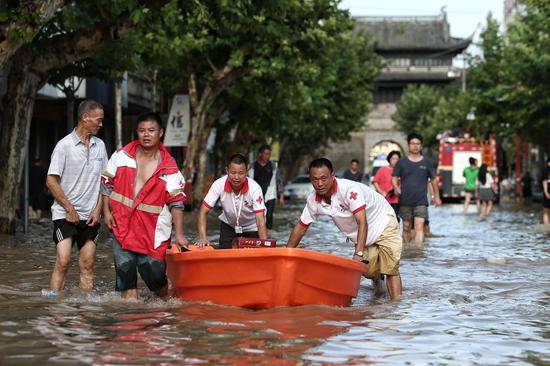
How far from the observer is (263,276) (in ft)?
34.9

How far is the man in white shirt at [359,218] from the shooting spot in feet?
36.5

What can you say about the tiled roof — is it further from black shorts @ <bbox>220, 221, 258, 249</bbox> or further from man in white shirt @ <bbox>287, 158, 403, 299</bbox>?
man in white shirt @ <bbox>287, 158, 403, 299</bbox>

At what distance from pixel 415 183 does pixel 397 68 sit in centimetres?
8198

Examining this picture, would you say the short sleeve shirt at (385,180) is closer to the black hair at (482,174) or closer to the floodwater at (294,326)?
the floodwater at (294,326)

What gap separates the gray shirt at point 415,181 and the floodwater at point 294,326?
2.41m

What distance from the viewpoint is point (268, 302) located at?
10797mm

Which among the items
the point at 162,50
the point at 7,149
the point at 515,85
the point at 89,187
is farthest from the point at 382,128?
the point at 89,187

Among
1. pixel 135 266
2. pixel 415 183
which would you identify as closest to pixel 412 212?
pixel 415 183

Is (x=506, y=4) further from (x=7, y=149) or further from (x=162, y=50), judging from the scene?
(x=7, y=149)

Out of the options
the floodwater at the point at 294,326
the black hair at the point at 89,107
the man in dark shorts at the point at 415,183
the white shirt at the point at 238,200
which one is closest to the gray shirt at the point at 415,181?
the man in dark shorts at the point at 415,183

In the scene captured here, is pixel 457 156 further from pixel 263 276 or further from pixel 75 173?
pixel 263 276

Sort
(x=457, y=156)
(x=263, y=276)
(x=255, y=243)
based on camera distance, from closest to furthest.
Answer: (x=263, y=276)
(x=255, y=243)
(x=457, y=156)

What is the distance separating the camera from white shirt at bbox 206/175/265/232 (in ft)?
39.9

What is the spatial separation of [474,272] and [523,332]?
19.2ft
